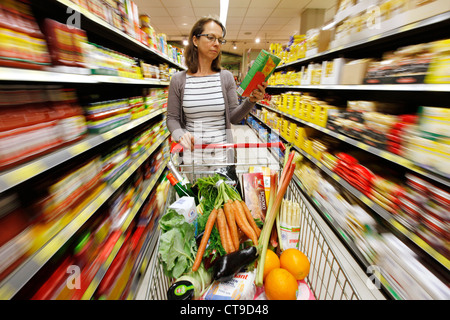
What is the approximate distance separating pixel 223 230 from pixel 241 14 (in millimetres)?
6757

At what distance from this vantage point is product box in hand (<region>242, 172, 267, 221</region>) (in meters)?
1.19

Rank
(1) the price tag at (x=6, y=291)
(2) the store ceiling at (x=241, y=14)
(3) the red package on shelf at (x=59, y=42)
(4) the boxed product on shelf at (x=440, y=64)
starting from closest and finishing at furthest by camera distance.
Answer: (1) the price tag at (x=6, y=291) < (3) the red package on shelf at (x=59, y=42) < (4) the boxed product on shelf at (x=440, y=64) < (2) the store ceiling at (x=241, y=14)

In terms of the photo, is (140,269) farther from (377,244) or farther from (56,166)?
(377,244)

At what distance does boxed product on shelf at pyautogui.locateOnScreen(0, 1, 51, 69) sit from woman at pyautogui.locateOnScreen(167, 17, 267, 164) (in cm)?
95

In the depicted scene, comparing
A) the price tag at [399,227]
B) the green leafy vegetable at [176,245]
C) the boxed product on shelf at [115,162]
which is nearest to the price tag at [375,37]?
the price tag at [399,227]

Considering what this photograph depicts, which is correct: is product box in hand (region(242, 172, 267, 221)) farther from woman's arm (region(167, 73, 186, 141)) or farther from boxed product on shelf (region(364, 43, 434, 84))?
boxed product on shelf (region(364, 43, 434, 84))

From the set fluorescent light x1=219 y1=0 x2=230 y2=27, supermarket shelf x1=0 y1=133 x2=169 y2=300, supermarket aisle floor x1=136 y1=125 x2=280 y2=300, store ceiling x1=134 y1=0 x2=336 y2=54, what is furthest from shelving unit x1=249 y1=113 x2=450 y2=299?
fluorescent light x1=219 y1=0 x2=230 y2=27

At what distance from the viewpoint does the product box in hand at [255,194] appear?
1194mm

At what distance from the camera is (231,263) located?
0.80 metres

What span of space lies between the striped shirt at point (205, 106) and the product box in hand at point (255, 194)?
581 mm

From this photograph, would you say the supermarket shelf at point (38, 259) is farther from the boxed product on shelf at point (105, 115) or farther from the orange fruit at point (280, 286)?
the orange fruit at point (280, 286)

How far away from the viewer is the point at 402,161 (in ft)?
3.98
